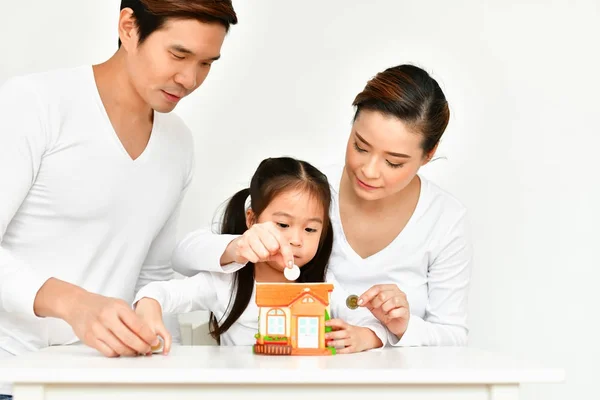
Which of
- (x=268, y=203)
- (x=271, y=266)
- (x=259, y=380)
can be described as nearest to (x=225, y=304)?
(x=271, y=266)

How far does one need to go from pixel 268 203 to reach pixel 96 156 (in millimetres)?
361

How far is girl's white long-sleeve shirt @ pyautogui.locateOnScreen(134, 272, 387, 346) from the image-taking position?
5.51 ft

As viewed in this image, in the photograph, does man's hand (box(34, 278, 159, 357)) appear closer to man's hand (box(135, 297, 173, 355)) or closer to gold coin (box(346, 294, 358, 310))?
man's hand (box(135, 297, 173, 355))

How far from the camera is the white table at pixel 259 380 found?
3.91 ft

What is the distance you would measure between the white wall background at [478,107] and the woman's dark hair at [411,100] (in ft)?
2.34

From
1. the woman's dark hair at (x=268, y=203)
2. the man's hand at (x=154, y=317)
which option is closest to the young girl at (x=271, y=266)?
the woman's dark hair at (x=268, y=203)

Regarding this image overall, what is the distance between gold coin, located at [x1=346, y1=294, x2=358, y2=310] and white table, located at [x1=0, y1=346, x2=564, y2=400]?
0.50 meters

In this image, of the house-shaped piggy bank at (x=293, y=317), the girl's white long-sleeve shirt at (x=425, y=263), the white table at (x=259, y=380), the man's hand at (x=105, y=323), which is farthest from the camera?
the girl's white long-sleeve shirt at (x=425, y=263)

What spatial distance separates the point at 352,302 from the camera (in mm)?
1780

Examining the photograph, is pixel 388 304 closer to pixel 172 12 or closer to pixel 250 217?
pixel 250 217

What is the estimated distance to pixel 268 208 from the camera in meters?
1.74

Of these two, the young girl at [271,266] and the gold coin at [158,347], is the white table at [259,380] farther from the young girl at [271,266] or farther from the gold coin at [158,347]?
the young girl at [271,266]

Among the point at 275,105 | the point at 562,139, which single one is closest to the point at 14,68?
the point at 275,105

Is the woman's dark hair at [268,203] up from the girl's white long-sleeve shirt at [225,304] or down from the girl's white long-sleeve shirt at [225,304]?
up
